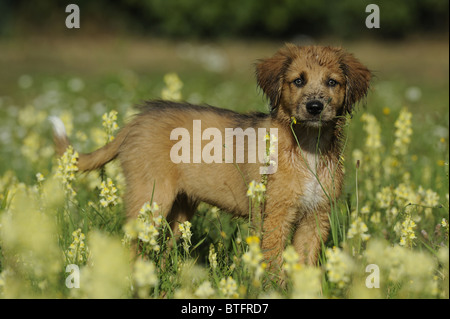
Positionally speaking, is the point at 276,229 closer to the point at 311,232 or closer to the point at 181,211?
the point at 311,232

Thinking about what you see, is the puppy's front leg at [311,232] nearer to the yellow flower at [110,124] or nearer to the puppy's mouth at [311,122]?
the puppy's mouth at [311,122]

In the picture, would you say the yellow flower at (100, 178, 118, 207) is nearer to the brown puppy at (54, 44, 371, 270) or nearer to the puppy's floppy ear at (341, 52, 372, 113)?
the brown puppy at (54, 44, 371, 270)

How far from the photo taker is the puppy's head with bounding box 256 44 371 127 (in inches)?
149

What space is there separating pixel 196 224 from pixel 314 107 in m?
1.60

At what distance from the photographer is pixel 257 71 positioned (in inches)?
163

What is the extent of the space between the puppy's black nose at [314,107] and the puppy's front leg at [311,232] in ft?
2.41

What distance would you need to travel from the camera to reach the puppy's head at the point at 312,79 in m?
Answer: 3.78

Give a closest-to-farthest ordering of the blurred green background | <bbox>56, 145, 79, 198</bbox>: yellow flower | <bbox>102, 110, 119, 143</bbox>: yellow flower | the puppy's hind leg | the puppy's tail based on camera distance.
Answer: <bbox>56, 145, 79, 198</bbox>: yellow flower
<bbox>102, 110, 119, 143</bbox>: yellow flower
the puppy's tail
the puppy's hind leg
the blurred green background

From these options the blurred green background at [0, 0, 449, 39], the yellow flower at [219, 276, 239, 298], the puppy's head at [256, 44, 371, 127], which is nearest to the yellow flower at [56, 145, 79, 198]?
the puppy's head at [256, 44, 371, 127]

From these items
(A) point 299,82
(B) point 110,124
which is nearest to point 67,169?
(B) point 110,124

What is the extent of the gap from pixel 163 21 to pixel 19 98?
16.0m

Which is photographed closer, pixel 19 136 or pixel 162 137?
pixel 162 137
